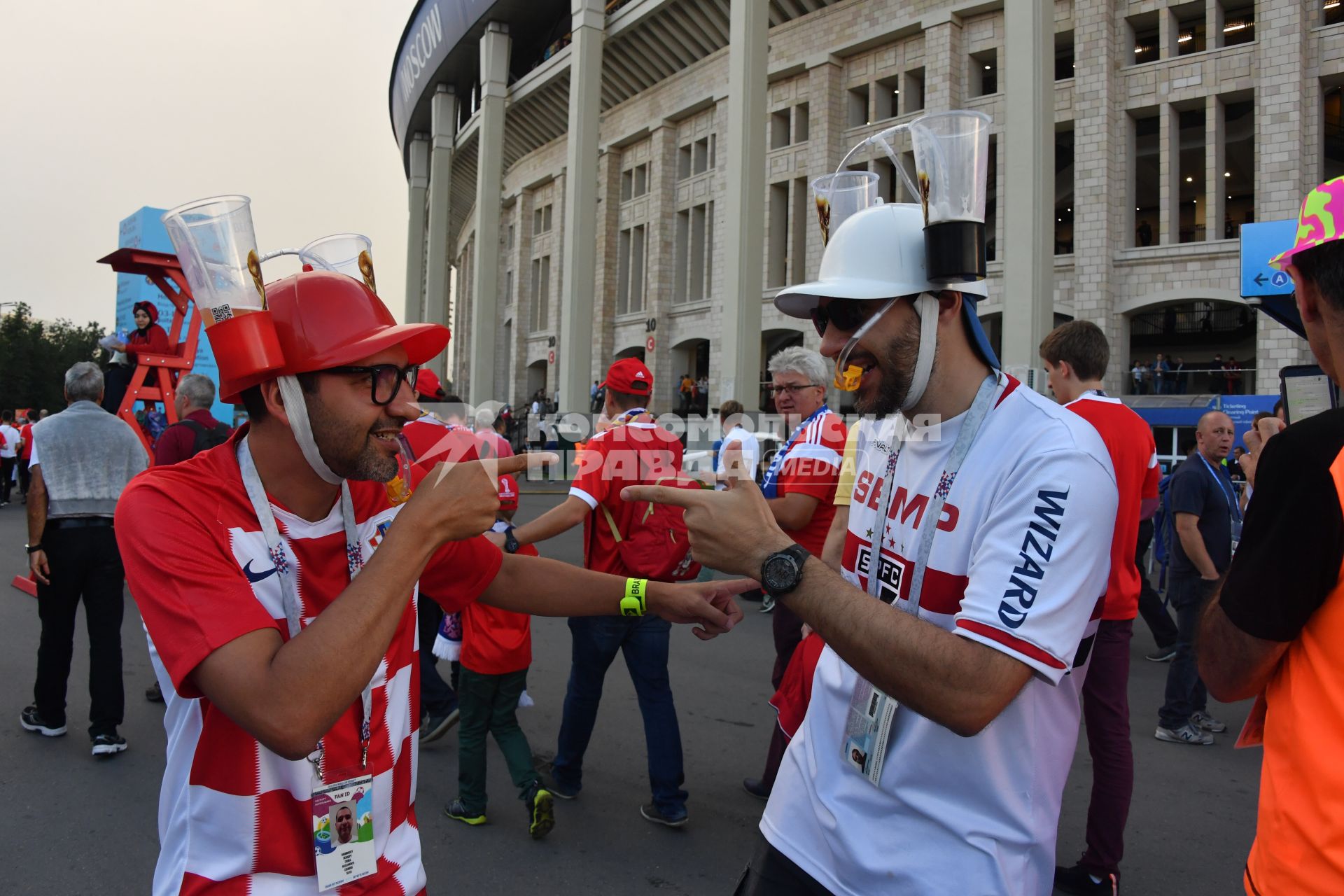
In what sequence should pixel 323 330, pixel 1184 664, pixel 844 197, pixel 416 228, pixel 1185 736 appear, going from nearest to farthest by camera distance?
1. pixel 323 330
2. pixel 844 197
3. pixel 1184 664
4. pixel 1185 736
5. pixel 416 228

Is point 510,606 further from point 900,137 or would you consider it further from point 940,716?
point 900,137

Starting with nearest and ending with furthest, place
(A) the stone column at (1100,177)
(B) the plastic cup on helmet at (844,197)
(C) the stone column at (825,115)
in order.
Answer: (B) the plastic cup on helmet at (844,197) → (A) the stone column at (1100,177) → (C) the stone column at (825,115)

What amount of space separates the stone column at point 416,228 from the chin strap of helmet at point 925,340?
4759 centimetres

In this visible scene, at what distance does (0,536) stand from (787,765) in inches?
660

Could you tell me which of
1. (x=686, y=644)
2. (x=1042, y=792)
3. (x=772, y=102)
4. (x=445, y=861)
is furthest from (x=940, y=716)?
(x=772, y=102)

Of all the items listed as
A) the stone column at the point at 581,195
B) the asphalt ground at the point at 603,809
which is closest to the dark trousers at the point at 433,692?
the asphalt ground at the point at 603,809

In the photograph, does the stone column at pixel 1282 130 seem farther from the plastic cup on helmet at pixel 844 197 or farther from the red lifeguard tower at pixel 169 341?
the plastic cup on helmet at pixel 844 197

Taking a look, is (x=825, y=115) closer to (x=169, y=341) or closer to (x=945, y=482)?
(x=169, y=341)

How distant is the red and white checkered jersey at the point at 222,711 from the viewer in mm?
1513

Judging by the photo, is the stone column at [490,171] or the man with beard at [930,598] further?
the stone column at [490,171]

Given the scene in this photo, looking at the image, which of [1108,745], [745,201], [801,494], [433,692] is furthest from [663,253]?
[1108,745]

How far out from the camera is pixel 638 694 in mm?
4465

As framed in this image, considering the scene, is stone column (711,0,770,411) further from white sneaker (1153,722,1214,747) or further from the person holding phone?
the person holding phone

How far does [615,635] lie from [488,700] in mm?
730
